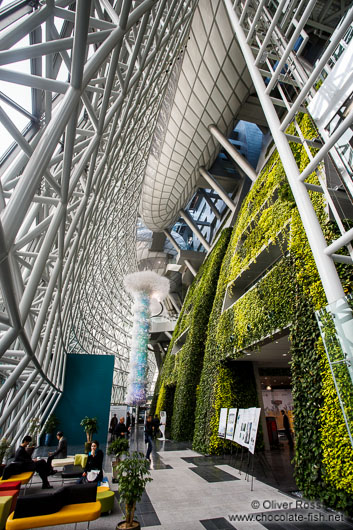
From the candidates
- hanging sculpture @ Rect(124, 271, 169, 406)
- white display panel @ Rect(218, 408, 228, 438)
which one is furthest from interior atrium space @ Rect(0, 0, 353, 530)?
hanging sculpture @ Rect(124, 271, 169, 406)

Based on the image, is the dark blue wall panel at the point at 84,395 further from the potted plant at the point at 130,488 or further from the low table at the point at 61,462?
the potted plant at the point at 130,488

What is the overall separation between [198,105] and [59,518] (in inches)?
842

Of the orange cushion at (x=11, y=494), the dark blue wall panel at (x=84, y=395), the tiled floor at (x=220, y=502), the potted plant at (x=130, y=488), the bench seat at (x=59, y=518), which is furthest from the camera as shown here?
the dark blue wall panel at (x=84, y=395)

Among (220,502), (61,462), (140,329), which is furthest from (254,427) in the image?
(140,329)

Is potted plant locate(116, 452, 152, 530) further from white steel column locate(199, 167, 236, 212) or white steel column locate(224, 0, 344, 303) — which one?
white steel column locate(199, 167, 236, 212)

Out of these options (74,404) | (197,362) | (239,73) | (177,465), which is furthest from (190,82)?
(74,404)

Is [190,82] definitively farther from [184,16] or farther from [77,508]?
[77,508]

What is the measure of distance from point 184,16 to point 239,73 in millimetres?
4431

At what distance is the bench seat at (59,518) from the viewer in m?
4.79

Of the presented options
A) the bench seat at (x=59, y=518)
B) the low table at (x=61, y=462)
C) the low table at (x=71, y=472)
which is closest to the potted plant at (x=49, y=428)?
the low table at (x=61, y=462)

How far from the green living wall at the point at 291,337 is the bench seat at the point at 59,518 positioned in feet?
16.4

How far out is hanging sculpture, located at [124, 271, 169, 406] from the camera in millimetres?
31406

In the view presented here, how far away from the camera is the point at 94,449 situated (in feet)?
26.7

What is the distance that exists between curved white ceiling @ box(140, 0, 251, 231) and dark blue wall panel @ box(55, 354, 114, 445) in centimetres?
1639
